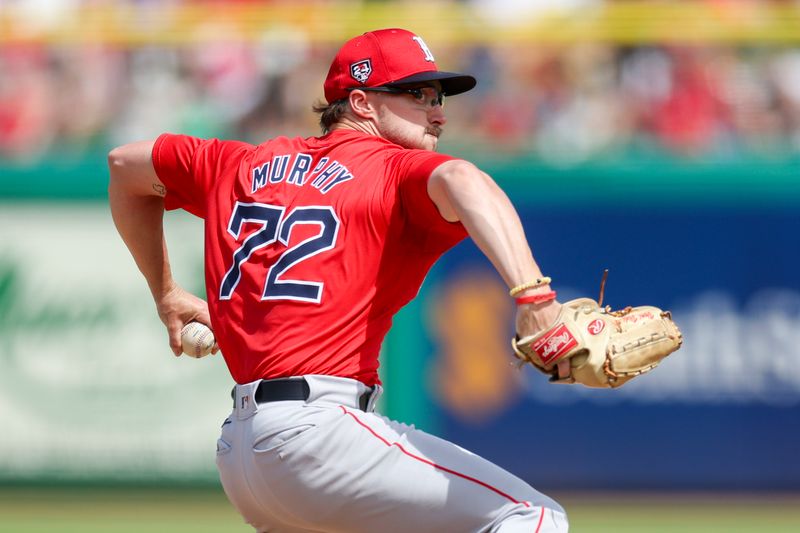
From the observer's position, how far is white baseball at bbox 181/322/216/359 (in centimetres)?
392

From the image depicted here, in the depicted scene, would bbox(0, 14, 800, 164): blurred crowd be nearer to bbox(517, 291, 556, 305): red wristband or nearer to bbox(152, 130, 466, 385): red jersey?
bbox(152, 130, 466, 385): red jersey

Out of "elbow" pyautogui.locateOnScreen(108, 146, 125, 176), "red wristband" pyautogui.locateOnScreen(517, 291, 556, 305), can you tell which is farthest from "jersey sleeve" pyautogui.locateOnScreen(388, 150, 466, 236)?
"elbow" pyautogui.locateOnScreen(108, 146, 125, 176)

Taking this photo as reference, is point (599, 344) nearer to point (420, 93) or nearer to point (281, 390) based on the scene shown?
point (281, 390)

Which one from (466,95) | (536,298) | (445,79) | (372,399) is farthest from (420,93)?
(466,95)

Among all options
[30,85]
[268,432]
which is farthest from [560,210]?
[268,432]

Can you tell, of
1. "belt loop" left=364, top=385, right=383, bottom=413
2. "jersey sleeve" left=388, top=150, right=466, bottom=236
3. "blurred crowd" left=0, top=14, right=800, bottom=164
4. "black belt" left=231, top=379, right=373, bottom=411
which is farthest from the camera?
"blurred crowd" left=0, top=14, right=800, bottom=164

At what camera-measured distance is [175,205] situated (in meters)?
3.86

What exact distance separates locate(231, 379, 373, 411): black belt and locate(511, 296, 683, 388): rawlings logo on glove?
64 cm

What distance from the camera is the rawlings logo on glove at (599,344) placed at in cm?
272

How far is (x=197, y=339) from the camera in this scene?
392cm

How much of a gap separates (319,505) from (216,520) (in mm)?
4115

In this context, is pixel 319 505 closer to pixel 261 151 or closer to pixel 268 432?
pixel 268 432

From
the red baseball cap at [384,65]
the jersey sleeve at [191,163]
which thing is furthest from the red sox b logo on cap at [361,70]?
the jersey sleeve at [191,163]

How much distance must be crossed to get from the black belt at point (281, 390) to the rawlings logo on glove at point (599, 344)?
635 millimetres
